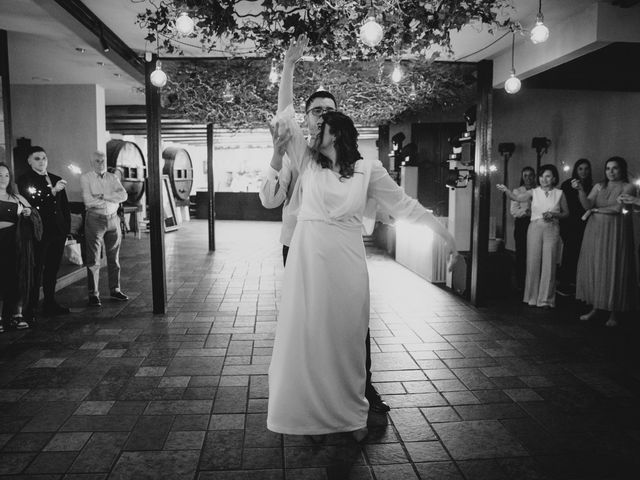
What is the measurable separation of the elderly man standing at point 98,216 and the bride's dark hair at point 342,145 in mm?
4109

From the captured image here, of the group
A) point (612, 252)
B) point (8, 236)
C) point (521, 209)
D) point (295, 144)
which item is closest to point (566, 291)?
point (521, 209)

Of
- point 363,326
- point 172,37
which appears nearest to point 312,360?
point 363,326

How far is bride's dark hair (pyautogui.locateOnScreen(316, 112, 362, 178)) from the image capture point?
270 cm

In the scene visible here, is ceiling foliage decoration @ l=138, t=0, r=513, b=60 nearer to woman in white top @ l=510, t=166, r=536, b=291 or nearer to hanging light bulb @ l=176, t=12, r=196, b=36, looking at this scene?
hanging light bulb @ l=176, t=12, r=196, b=36

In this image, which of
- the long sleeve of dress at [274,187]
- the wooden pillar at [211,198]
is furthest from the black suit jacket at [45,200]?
the wooden pillar at [211,198]

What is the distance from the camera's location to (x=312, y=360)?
2637 millimetres

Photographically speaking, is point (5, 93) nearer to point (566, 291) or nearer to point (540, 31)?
point (540, 31)

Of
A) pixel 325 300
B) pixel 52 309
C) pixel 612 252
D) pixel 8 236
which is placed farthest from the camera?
pixel 52 309

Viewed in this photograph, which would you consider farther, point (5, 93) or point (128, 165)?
point (128, 165)

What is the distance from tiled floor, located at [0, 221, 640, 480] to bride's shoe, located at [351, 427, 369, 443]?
0.13ft

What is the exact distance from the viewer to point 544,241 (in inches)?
244

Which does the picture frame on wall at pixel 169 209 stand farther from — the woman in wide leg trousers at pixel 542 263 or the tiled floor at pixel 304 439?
the woman in wide leg trousers at pixel 542 263

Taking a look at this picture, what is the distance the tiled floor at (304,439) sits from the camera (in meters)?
2.62

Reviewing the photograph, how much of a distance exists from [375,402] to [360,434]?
1.39 feet
